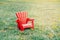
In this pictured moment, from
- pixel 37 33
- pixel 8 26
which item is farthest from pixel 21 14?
pixel 37 33

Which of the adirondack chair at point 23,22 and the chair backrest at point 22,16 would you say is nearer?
the adirondack chair at point 23,22

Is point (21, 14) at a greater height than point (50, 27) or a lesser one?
greater

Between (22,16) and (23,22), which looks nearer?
(23,22)

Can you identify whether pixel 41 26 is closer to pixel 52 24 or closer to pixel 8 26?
pixel 52 24

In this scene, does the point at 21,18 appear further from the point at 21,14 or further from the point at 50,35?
the point at 50,35

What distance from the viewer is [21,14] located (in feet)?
25.2

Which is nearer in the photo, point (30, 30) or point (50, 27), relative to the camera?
point (30, 30)

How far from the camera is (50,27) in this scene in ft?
25.6

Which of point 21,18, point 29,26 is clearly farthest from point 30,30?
point 21,18

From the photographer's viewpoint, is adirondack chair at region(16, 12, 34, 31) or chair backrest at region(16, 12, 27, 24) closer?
adirondack chair at region(16, 12, 34, 31)

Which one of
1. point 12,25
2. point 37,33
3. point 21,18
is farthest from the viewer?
point 12,25

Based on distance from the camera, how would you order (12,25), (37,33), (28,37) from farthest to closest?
(12,25), (37,33), (28,37)

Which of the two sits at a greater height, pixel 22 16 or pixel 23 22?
pixel 22 16

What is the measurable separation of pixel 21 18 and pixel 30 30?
2.28ft
